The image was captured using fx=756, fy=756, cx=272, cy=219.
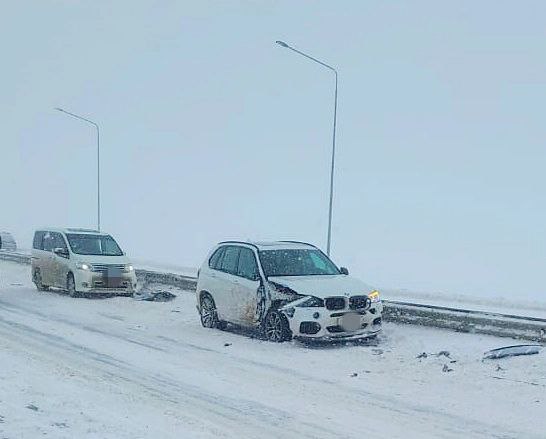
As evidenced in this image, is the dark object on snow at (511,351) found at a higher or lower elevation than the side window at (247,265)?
lower

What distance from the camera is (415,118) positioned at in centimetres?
14650

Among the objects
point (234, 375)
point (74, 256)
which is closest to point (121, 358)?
point (234, 375)

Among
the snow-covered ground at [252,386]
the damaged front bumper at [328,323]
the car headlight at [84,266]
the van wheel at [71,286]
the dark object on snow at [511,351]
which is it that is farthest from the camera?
the van wheel at [71,286]

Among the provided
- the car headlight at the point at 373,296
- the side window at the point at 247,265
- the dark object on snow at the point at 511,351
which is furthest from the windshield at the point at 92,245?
the dark object on snow at the point at 511,351

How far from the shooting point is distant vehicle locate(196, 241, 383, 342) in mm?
12312

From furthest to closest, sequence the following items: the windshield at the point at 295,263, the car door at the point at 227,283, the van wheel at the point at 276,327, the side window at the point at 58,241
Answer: the side window at the point at 58,241 → the car door at the point at 227,283 → the windshield at the point at 295,263 → the van wheel at the point at 276,327

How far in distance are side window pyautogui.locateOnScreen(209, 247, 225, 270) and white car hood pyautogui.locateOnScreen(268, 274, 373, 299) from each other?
202 centimetres

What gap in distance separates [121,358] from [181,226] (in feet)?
288

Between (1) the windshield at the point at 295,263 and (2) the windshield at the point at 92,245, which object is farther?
(2) the windshield at the point at 92,245

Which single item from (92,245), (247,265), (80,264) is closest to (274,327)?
(247,265)

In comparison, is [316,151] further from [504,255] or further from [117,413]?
[117,413]

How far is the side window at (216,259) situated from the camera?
15.1 meters

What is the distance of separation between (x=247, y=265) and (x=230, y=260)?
2.36 feet

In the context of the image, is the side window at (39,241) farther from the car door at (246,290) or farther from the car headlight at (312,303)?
the car headlight at (312,303)
